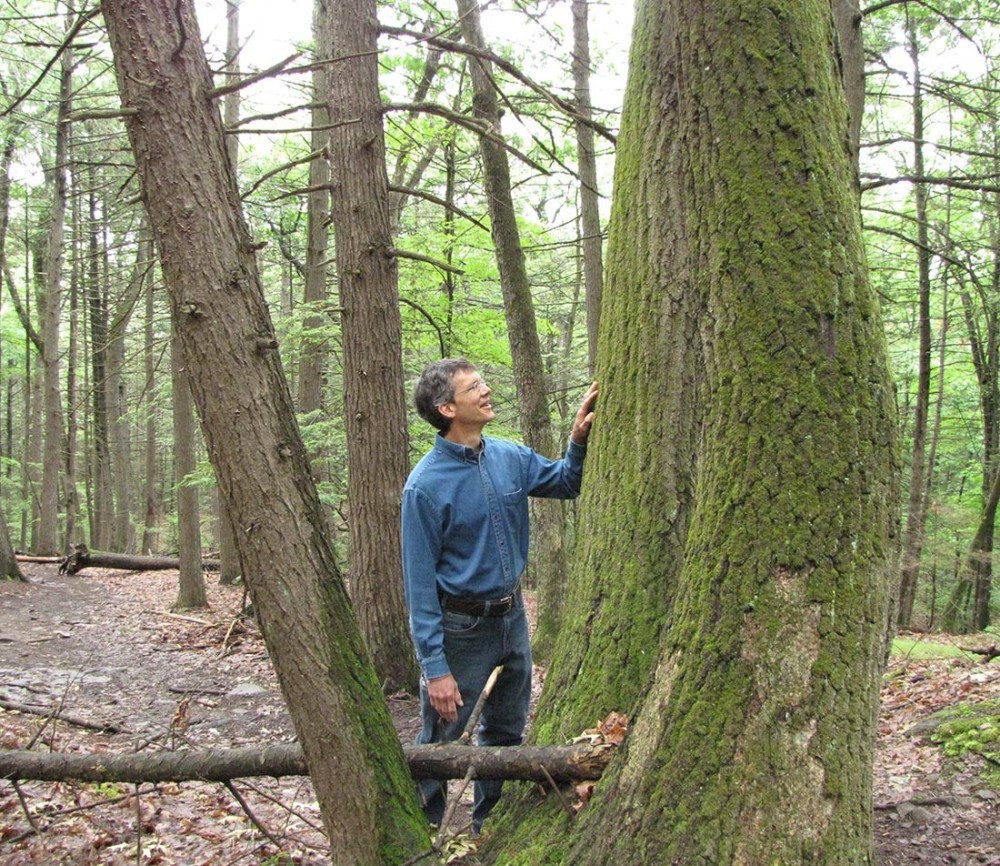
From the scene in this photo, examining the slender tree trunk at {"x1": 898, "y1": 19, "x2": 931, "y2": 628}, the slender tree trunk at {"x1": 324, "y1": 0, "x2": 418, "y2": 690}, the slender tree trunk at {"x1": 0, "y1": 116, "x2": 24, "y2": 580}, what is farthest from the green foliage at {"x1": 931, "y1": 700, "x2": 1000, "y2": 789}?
the slender tree trunk at {"x1": 0, "y1": 116, "x2": 24, "y2": 580}

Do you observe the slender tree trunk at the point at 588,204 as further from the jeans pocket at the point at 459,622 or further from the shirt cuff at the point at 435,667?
the shirt cuff at the point at 435,667

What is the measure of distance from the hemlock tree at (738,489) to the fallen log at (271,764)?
120 mm

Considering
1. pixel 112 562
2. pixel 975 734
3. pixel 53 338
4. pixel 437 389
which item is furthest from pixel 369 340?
pixel 53 338

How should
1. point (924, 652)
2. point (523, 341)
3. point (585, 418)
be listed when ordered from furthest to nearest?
point (523, 341) → point (924, 652) → point (585, 418)

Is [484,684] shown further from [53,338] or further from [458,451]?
[53,338]

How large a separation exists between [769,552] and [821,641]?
256 mm

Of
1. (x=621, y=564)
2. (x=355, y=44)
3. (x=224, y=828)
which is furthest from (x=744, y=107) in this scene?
(x=355, y=44)

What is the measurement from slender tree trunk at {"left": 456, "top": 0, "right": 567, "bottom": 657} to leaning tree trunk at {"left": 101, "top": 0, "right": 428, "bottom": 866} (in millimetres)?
5466

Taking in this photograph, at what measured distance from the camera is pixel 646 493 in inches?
96.5

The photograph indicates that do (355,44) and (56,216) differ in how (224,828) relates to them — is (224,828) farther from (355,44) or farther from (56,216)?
(56,216)

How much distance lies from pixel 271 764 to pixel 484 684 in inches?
36.9

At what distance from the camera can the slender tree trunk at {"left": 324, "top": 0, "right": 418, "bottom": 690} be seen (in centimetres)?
596

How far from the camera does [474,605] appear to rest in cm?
329

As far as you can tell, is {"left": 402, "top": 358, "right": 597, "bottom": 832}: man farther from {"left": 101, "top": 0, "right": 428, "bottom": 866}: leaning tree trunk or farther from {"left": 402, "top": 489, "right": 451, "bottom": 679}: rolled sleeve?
{"left": 101, "top": 0, "right": 428, "bottom": 866}: leaning tree trunk
